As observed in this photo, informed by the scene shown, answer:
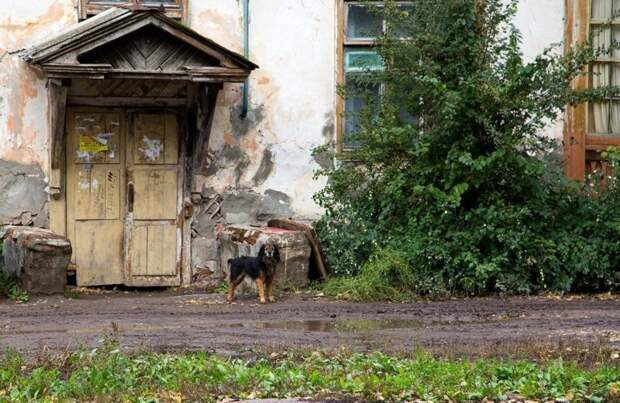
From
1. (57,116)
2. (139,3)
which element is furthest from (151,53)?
(57,116)

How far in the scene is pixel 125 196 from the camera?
14352 mm

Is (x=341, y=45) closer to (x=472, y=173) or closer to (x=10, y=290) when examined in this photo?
(x=472, y=173)

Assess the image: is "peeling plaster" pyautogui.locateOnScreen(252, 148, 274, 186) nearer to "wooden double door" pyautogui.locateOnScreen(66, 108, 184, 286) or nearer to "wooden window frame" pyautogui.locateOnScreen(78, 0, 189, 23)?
"wooden double door" pyautogui.locateOnScreen(66, 108, 184, 286)

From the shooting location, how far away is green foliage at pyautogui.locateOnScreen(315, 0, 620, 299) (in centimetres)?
1279

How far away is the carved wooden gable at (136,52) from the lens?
12.7 meters

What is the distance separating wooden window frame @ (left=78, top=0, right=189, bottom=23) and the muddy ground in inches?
137

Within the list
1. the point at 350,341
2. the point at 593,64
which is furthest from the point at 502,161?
the point at 350,341

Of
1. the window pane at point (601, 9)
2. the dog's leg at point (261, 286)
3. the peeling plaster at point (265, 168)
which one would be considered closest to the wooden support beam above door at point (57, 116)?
the peeling plaster at point (265, 168)

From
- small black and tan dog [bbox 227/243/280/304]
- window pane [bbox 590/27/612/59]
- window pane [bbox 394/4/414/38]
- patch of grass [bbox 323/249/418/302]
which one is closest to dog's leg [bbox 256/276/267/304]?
small black and tan dog [bbox 227/243/280/304]

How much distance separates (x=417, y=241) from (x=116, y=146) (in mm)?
4057

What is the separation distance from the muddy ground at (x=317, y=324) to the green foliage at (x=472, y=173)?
54 cm

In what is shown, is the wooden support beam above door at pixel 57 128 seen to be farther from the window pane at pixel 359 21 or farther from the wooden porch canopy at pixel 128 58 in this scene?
the window pane at pixel 359 21

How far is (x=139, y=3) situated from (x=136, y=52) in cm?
115

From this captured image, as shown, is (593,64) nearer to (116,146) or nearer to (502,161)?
(502,161)
